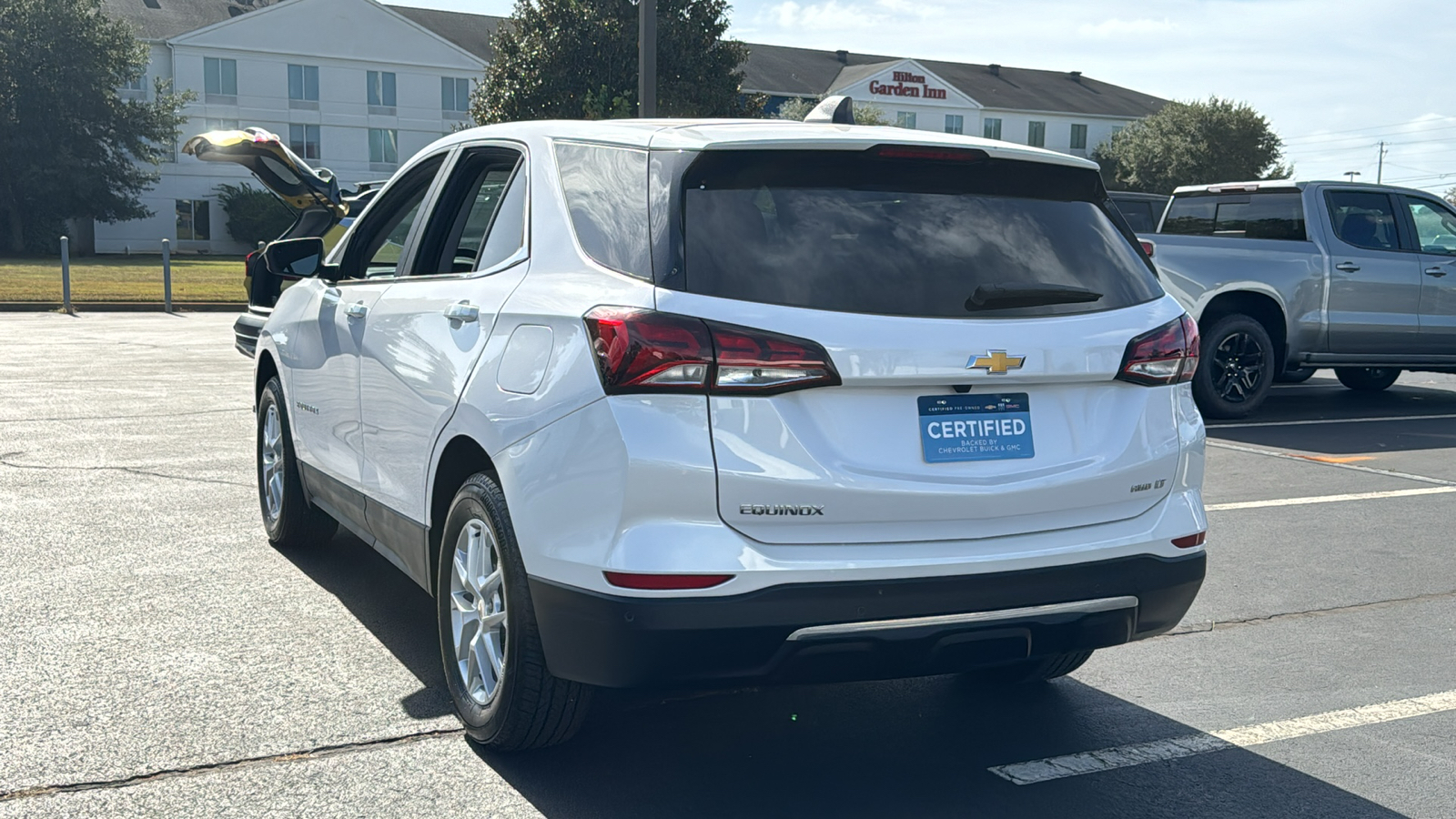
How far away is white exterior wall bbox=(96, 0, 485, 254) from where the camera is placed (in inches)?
2371

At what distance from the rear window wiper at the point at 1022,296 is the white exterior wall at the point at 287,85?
2347 inches

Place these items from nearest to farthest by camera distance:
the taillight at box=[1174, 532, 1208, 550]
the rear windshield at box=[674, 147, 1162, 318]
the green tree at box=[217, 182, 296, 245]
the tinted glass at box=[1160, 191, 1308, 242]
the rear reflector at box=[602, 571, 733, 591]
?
the rear reflector at box=[602, 571, 733, 591] → the rear windshield at box=[674, 147, 1162, 318] → the taillight at box=[1174, 532, 1208, 550] → the tinted glass at box=[1160, 191, 1308, 242] → the green tree at box=[217, 182, 296, 245]

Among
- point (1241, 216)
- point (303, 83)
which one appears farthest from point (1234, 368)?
point (303, 83)

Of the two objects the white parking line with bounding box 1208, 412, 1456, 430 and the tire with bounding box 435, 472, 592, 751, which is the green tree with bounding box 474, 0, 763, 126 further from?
the tire with bounding box 435, 472, 592, 751

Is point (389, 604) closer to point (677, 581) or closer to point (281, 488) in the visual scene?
point (281, 488)

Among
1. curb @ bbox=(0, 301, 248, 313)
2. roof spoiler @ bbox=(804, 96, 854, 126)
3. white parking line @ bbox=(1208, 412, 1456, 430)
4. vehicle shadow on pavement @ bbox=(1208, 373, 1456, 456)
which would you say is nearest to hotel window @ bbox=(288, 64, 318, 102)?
curb @ bbox=(0, 301, 248, 313)

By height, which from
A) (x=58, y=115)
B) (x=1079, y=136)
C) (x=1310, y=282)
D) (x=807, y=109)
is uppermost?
(x=1079, y=136)

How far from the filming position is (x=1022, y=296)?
3.45 meters

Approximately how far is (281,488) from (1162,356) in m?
4.05

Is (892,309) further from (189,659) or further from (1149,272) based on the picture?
(189,659)

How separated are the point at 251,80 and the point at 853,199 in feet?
205

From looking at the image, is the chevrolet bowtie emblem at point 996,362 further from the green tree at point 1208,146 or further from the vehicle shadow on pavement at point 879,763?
the green tree at point 1208,146

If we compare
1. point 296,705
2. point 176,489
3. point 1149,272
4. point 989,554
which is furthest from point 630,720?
point 176,489

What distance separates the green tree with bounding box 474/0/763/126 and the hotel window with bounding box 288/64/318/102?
26.5 meters
